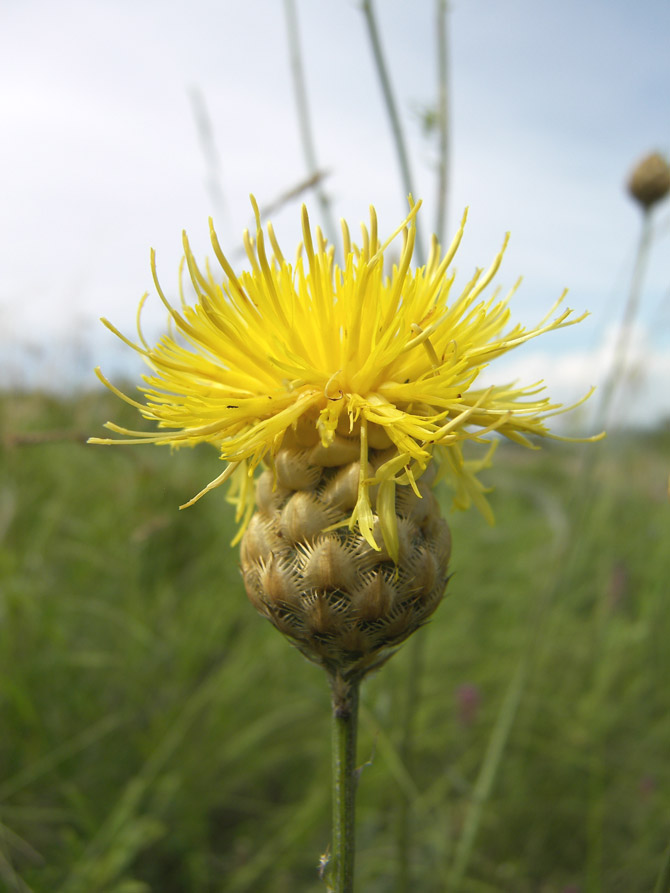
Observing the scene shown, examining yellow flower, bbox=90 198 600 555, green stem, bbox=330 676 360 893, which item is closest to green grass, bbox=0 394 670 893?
green stem, bbox=330 676 360 893

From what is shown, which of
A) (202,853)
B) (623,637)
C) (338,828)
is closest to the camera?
(338,828)

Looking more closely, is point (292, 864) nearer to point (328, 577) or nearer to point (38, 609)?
point (38, 609)

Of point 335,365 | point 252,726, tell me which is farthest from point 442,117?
point 252,726

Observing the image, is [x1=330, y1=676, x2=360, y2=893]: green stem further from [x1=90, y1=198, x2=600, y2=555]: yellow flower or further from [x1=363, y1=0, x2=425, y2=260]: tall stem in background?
[x1=363, y1=0, x2=425, y2=260]: tall stem in background

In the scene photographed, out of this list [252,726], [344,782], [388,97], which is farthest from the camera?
[252,726]

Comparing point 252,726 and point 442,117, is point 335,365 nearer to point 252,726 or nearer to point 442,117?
point 442,117

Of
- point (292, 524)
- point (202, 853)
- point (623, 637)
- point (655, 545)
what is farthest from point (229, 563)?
point (655, 545)
